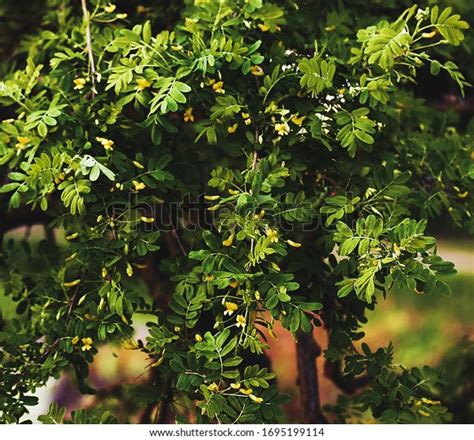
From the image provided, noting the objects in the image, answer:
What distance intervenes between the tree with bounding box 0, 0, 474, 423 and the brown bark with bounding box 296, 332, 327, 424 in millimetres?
350

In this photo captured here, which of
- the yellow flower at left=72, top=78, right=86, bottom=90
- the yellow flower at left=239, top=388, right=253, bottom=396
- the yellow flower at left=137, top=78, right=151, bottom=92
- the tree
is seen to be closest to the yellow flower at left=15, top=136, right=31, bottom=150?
the tree

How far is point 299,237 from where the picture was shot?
1.49 meters

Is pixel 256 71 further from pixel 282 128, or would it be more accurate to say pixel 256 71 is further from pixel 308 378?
pixel 308 378

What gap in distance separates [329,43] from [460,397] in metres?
1.06

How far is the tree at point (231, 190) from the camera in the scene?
117cm

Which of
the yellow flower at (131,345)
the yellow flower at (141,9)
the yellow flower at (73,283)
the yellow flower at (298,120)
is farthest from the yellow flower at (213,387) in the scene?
the yellow flower at (141,9)

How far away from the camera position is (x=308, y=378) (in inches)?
72.5

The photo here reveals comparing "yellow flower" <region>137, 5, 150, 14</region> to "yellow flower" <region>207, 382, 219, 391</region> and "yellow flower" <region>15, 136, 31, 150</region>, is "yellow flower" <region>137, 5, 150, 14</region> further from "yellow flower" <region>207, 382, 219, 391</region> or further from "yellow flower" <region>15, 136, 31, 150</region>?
"yellow flower" <region>207, 382, 219, 391</region>

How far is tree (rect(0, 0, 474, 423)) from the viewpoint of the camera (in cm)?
117

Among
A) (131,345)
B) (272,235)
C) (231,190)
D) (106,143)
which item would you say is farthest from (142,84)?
(131,345)

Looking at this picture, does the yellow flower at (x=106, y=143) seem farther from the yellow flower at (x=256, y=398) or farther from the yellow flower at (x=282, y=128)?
the yellow flower at (x=256, y=398)

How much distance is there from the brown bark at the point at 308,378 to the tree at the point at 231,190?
350mm
